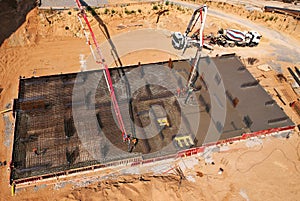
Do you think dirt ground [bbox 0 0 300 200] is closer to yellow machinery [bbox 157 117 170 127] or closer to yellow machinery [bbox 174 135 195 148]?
yellow machinery [bbox 174 135 195 148]

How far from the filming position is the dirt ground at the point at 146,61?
20922 millimetres

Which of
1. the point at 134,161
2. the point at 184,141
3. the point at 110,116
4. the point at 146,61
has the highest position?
the point at 146,61

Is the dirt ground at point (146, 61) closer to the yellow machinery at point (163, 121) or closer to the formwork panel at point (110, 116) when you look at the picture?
the formwork panel at point (110, 116)

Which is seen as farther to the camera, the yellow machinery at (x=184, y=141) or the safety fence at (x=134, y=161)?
the yellow machinery at (x=184, y=141)

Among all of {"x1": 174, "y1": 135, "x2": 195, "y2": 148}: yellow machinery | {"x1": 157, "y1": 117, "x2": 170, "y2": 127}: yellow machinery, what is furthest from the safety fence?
{"x1": 157, "y1": 117, "x2": 170, "y2": 127}: yellow machinery

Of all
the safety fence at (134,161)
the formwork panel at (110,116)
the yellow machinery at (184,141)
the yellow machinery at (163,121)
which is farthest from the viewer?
the yellow machinery at (163,121)

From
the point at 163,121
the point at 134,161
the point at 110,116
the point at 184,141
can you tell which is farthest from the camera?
the point at 110,116

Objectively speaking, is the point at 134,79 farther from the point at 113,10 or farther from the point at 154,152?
the point at 113,10

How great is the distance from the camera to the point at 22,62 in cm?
3094

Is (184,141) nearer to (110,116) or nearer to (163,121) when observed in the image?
(163,121)

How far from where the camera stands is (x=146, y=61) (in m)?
32.3

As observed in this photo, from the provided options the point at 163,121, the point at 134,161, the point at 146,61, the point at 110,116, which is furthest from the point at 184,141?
the point at 146,61

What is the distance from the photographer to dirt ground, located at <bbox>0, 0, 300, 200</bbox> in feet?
68.6

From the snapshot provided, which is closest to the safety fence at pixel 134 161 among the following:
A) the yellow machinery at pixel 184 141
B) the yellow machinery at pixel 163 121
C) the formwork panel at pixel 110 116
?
the formwork panel at pixel 110 116
